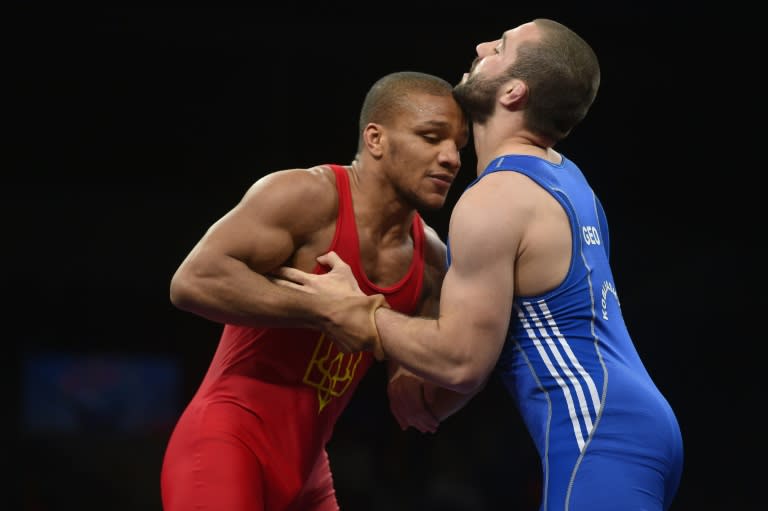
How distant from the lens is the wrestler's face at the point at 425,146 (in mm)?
2516

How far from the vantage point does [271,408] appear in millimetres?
2484

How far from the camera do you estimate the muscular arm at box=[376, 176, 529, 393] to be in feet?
6.32

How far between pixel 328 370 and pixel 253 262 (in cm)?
39

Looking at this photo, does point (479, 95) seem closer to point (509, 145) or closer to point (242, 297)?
point (509, 145)

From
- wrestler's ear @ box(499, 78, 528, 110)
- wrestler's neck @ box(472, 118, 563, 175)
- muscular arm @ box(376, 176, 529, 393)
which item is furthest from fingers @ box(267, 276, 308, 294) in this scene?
wrestler's ear @ box(499, 78, 528, 110)

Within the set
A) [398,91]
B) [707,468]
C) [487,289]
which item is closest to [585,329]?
[487,289]

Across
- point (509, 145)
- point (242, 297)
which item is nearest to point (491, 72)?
point (509, 145)

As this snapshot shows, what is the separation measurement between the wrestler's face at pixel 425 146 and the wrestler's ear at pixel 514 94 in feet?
1.19

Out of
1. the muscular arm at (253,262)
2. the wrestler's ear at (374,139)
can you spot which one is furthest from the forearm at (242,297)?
the wrestler's ear at (374,139)

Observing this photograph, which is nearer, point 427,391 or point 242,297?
point 242,297

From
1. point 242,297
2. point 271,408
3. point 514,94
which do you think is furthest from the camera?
point 271,408

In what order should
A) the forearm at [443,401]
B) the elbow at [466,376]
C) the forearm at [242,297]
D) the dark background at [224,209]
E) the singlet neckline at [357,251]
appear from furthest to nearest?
the dark background at [224,209], the forearm at [443,401], the singlet neckline at [357,251], the forearm at [242,297], the elbow at [466,376]

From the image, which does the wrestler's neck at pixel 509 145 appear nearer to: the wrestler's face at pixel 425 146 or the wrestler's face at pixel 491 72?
the wrestler's face at pixel 491 72

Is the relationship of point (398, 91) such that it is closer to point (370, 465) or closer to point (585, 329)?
point (585, 329)
